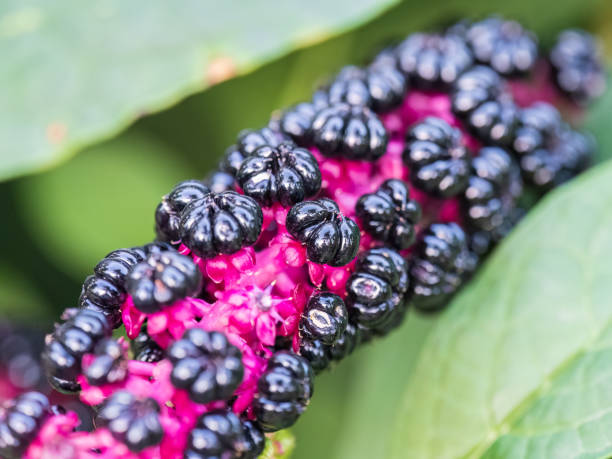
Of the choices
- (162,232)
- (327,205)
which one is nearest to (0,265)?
(162,232)

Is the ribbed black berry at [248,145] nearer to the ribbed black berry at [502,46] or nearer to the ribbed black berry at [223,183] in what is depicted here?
the ribbed black berry at [223,183]

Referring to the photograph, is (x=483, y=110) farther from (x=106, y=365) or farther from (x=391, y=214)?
(x=106, y=365)

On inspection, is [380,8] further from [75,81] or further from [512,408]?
[512,408]

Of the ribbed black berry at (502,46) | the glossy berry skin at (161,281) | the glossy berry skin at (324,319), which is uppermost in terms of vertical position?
the glossy berry skin at (161,281)

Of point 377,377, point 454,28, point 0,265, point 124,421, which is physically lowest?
Result: point 377,377

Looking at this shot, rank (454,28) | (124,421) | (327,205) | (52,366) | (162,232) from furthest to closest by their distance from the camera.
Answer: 1. (454,28)
2. (162,232)
3. (327,205)
4. (52,366)
5. (124,421)

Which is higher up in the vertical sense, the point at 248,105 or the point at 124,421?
the point at 124,421

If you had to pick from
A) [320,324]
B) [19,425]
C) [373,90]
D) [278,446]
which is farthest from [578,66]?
[19,425]

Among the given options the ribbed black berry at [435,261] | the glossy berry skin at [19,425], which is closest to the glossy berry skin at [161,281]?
the glossy berry skin at [19,425]
